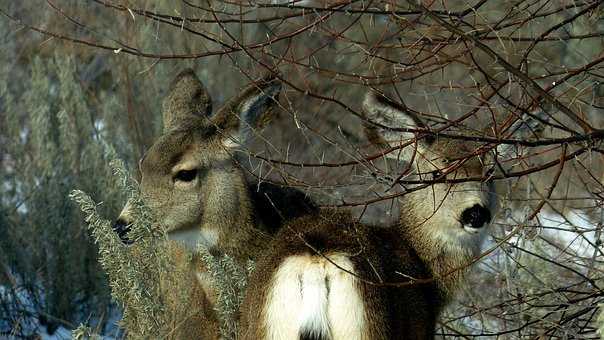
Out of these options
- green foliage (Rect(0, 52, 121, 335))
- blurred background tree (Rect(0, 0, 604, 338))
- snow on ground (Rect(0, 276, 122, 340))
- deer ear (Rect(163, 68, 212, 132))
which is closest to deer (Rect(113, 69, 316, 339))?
deer ear (Rect(163, 68, 212, 132))

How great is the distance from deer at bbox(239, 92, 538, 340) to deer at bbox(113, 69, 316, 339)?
77 cm

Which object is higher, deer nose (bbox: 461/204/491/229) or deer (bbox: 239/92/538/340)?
deer nose (bbox: 461/204/491/229)

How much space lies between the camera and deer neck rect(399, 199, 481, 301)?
5.70m

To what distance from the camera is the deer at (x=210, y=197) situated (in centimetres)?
602

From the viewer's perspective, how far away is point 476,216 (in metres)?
5.62

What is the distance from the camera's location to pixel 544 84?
9.31 metres

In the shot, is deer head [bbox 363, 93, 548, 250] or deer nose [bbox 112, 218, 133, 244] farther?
deer nose [bbox 112, 218, 133, 244]

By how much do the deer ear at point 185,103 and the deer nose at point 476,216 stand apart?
1944 millimetres

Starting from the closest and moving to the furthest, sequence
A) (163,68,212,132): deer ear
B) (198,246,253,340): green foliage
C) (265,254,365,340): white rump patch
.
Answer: (265,254,365,340): white rump patch
(198,246,253,340): green foliage
(163,68,212,132): deer ear

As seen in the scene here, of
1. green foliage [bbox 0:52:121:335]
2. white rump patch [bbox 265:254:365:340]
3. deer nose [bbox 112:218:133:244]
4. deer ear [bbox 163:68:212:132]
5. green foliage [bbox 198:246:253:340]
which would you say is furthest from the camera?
green foliage [bbox 0:52:121:335]

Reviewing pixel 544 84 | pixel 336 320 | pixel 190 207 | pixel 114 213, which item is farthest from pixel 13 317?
pixel 544 84

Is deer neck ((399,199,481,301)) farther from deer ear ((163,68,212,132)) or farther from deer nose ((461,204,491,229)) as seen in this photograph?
deer ear ((163,68,212,132))

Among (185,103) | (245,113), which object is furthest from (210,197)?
(185,103)

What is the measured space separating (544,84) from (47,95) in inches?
172
